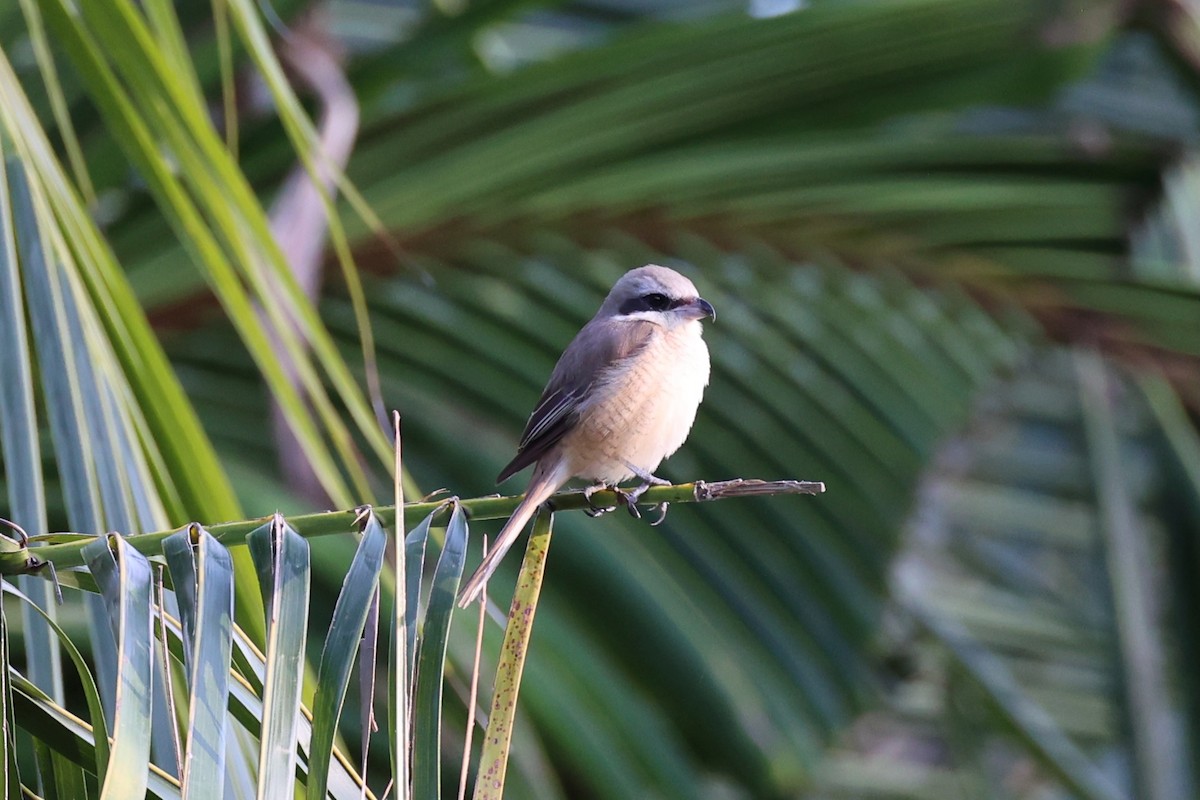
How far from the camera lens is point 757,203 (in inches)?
139

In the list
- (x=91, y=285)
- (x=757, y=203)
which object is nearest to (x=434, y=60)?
(x=757, y=203)

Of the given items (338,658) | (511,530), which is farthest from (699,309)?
(338,658)

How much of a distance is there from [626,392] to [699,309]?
0.30 m

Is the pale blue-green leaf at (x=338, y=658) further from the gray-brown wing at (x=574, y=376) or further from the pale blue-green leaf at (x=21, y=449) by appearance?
the gray-brown wing at (x=574, y=376)

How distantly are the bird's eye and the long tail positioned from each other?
527 mm

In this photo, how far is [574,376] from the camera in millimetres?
2854

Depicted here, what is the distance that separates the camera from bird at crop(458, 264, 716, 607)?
2.71 metres

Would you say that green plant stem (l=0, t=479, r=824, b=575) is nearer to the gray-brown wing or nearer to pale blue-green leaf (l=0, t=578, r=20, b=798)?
pale blue-green leaf (l=0, t=578, r=20, b=798)

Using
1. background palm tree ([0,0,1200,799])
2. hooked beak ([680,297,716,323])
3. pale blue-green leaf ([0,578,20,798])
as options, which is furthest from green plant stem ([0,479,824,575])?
hooked beak ([680,297,716,323])

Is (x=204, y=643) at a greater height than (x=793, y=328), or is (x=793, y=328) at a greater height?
(x=793, y=328)

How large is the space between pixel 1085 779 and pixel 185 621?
8.51 ft

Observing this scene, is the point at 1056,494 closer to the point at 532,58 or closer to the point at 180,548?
the point at 532,58

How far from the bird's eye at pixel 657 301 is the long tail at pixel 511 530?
527 millimetres

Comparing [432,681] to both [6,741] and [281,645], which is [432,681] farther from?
[6,741]
